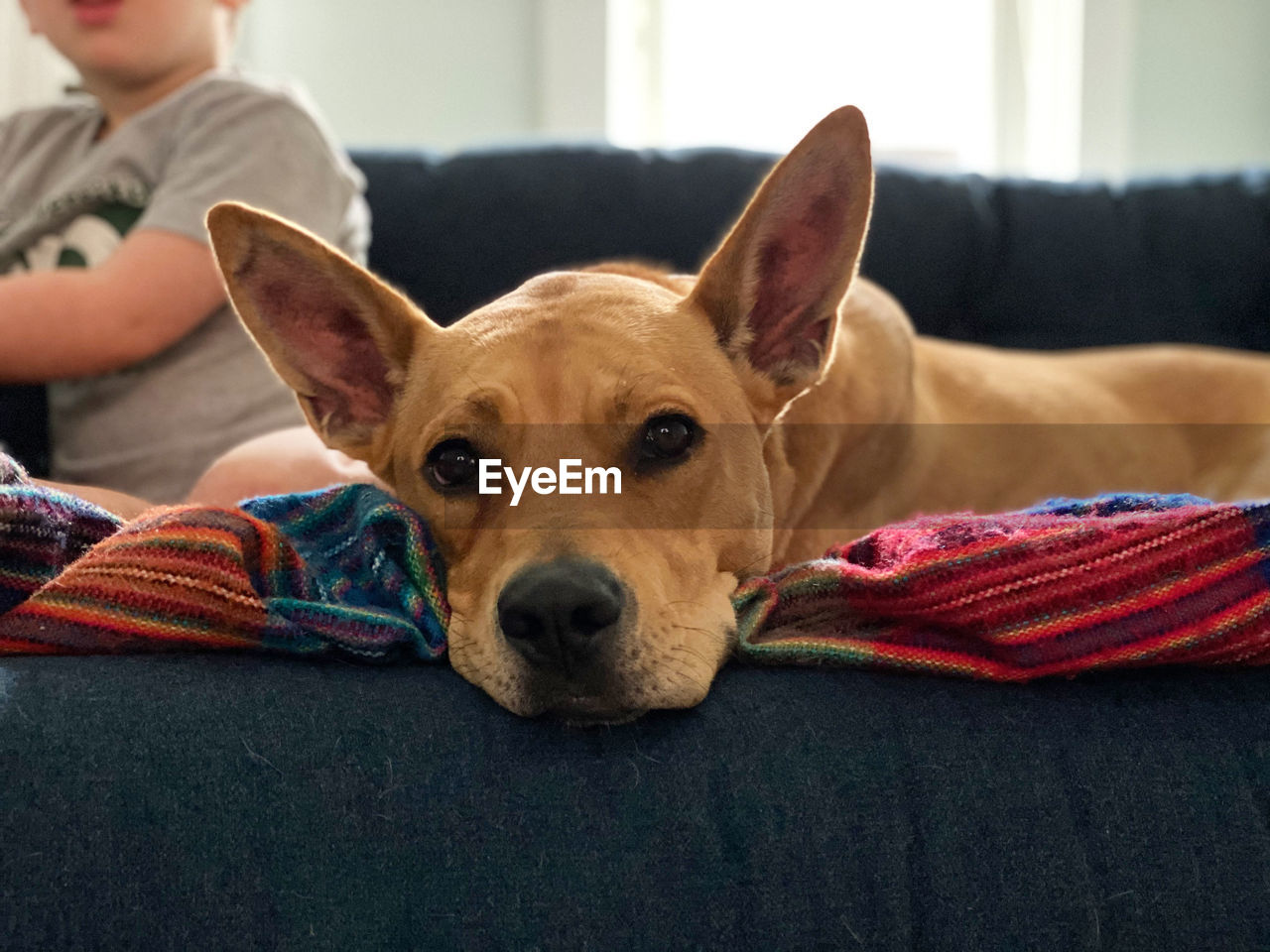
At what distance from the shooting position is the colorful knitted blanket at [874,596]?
1081mm

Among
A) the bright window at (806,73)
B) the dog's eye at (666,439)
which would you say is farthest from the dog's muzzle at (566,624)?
the bright window at (806,73)

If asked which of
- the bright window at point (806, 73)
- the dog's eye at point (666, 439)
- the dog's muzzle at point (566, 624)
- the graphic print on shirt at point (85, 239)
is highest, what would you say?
the bright window at point (806, 73)

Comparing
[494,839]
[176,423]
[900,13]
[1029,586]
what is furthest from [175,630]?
[900,13]

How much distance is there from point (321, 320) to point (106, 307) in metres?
0.58

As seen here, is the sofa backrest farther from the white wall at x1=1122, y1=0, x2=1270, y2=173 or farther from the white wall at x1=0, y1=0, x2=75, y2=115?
the white wall at x1=1122, y1=0, x2=1270, y2=173

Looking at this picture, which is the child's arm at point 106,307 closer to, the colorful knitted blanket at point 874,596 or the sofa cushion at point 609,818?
the colorful knitted blanket at point 874,596

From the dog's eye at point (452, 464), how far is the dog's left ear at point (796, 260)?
15.8 inches

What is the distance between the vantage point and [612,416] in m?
1.35

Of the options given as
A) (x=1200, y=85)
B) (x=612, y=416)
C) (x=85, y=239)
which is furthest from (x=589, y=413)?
(x=1200, y=85)

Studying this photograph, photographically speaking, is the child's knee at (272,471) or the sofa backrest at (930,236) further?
the sofa backrest at (930,236)

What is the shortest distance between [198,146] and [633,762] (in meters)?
1.65

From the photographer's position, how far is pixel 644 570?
1207 millimetres

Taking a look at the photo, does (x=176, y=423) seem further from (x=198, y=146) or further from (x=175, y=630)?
(x=175, y=630)

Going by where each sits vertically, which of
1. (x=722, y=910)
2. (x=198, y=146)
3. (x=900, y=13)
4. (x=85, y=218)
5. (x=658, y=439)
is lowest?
(x=722, y=910)
